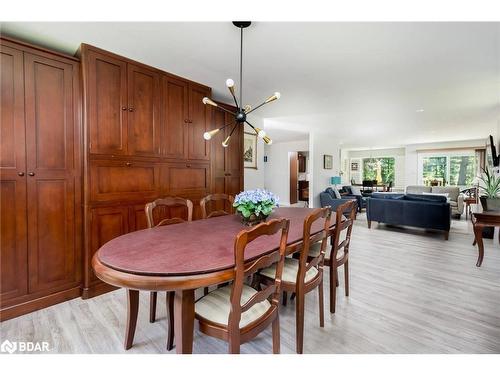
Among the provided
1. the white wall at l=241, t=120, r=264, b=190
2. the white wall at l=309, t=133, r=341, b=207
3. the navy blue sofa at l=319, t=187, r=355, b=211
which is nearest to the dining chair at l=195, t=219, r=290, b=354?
the white wall at l=241, t=120, r=264, b=190

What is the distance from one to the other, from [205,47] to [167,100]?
81 cm

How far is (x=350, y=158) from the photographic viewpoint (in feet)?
37.1

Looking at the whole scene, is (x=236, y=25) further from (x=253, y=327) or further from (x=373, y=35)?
(x=253, y=327)

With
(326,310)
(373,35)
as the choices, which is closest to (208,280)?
(326,310)

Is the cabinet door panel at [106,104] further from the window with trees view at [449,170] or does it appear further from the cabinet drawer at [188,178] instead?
the window with trees view at [449,170]

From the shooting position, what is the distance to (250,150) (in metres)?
4.77

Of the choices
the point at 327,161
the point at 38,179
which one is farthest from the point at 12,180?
the point at 327,161

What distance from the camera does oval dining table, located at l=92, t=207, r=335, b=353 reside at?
3.45 ft

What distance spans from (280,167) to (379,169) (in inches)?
185

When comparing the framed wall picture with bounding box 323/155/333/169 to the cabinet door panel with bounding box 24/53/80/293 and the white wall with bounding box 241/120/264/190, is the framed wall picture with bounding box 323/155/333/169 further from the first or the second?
the cabinet door panel with bounding box 24/53/80/293

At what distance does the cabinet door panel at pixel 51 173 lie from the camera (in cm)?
205

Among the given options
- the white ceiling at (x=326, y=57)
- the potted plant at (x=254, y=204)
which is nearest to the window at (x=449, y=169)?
the white ceiling at (x=326, y=57)

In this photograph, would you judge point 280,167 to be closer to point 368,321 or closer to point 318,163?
point 318,163
